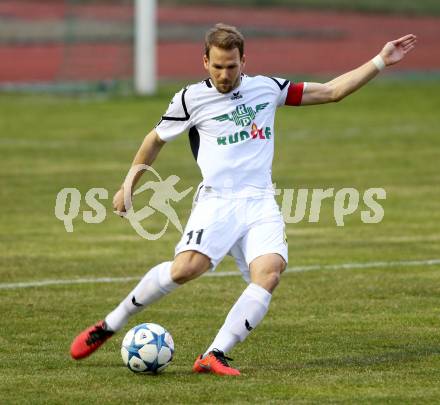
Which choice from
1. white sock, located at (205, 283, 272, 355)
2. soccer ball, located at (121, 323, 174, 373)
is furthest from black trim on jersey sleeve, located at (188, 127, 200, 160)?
soccer ball, located at (121, 323, 174, 373)

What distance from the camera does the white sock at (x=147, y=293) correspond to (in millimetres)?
8461

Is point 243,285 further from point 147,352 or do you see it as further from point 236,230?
point 147,352

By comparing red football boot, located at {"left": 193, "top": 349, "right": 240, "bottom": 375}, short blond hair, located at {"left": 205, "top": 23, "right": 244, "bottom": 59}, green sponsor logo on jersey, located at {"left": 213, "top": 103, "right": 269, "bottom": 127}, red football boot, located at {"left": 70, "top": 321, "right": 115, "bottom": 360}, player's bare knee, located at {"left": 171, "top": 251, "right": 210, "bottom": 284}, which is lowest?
red football boot, located at {"left": 193, "top": 349, "right": 240, "bottom": 375}

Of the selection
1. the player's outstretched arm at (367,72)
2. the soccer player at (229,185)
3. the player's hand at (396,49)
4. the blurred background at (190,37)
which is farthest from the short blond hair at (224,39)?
the blurred background at (190,37)

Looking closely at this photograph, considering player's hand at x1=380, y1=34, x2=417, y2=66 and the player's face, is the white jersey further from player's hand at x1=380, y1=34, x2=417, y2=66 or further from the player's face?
player's hand at x1=380, y1=34, x2=417, y2=66

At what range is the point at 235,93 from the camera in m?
8.82

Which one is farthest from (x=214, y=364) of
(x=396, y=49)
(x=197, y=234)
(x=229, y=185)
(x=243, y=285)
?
(x=243, y=285)

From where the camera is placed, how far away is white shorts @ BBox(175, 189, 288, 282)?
8469 millimetres

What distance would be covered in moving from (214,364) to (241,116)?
166 cm

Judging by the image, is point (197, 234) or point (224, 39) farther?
point (197, 234)

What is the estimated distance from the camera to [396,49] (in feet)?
29.6

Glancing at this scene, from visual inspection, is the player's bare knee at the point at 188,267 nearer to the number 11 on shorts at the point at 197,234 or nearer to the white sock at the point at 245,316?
the number 11 on shorts at the point at 197,234

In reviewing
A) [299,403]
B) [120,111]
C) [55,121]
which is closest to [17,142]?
[55,121]

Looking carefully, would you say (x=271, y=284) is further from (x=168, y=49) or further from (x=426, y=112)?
(x=168, y=49)
